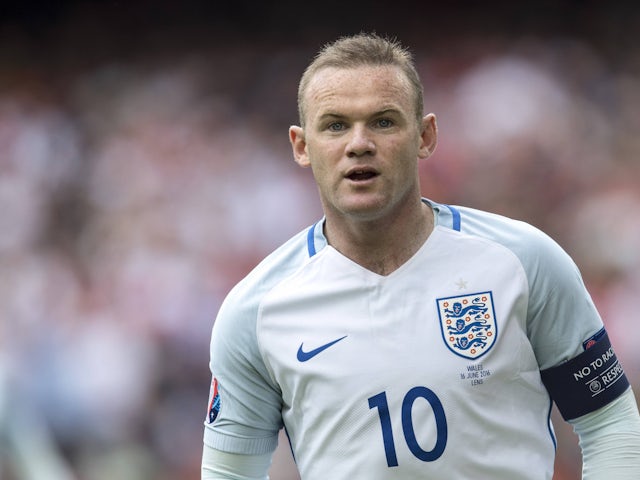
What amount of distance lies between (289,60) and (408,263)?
18.0ft

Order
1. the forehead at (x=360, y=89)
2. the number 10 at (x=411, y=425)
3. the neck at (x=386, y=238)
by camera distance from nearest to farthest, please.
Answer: the number 10 at (x=411, y=425) → the forehead at (x=360, y=89) → the neck at (x=386, y=238)

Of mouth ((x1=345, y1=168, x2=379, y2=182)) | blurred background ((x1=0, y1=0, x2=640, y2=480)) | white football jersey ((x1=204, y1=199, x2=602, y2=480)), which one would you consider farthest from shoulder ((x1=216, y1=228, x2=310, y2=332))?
blurred background ((x1=0, y1=0, x2=640, y2=480))

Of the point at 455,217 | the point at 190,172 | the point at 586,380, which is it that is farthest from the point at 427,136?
the point at 190,172

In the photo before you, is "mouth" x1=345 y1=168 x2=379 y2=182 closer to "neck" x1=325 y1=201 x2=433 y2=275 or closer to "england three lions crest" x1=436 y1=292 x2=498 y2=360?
"neck" x1=325 y1=201 x2=433 y2=275

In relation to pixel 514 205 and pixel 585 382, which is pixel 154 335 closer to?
pixel 514 205

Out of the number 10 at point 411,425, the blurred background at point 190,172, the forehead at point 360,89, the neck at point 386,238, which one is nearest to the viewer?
the number 10 at point 411,425

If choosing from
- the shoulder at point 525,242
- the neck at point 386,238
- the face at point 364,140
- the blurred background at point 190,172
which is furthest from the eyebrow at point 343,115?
the blurred background at point 190,172

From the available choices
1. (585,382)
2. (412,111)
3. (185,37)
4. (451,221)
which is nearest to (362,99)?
(412,111)

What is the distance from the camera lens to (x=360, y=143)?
273cm

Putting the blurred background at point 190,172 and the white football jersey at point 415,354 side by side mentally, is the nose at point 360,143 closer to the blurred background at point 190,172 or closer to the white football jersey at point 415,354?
the white football jersey at point 415,354

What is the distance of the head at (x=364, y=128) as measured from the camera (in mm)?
2764

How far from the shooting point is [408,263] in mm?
2900

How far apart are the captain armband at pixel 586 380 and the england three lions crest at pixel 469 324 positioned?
0.21m

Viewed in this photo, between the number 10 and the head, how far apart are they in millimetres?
502
